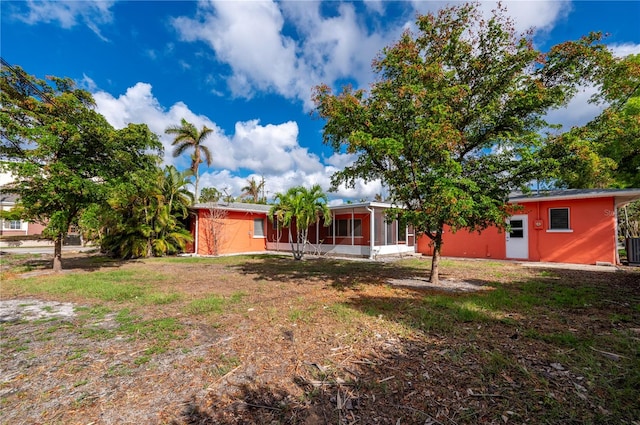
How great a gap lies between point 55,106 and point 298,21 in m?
8.32

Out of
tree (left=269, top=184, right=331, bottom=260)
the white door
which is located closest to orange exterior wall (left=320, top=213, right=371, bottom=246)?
tree (left=269, top=184, right=331, bottom=260)

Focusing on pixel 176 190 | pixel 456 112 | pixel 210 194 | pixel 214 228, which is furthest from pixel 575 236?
pixel 210 194

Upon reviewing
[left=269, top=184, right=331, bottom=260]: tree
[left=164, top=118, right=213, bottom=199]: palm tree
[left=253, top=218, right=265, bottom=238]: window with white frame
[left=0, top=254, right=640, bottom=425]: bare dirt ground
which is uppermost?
[left=164, top=118, right=213, bottom=199]: palm tree

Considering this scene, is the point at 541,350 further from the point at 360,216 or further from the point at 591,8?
the point at 360,216

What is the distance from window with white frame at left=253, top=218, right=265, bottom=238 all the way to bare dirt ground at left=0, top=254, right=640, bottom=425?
1265 cm

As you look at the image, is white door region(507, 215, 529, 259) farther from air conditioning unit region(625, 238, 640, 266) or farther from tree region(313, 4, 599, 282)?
tree region(313, 4, 599, 282)

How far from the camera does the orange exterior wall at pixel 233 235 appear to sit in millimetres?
16422

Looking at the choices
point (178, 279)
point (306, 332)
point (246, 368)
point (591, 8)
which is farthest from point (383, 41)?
point (178, 279)

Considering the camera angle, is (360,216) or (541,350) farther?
(360,216)

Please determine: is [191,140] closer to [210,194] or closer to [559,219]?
[210,194]

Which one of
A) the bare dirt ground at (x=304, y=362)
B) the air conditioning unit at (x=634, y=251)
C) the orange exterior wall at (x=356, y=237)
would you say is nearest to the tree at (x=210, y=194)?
the orange exterior wall at (x=356, y=237)

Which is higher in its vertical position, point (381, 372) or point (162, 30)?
point (162, 30)

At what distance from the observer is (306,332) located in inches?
167

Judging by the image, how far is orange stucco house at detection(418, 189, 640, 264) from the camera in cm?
1078
